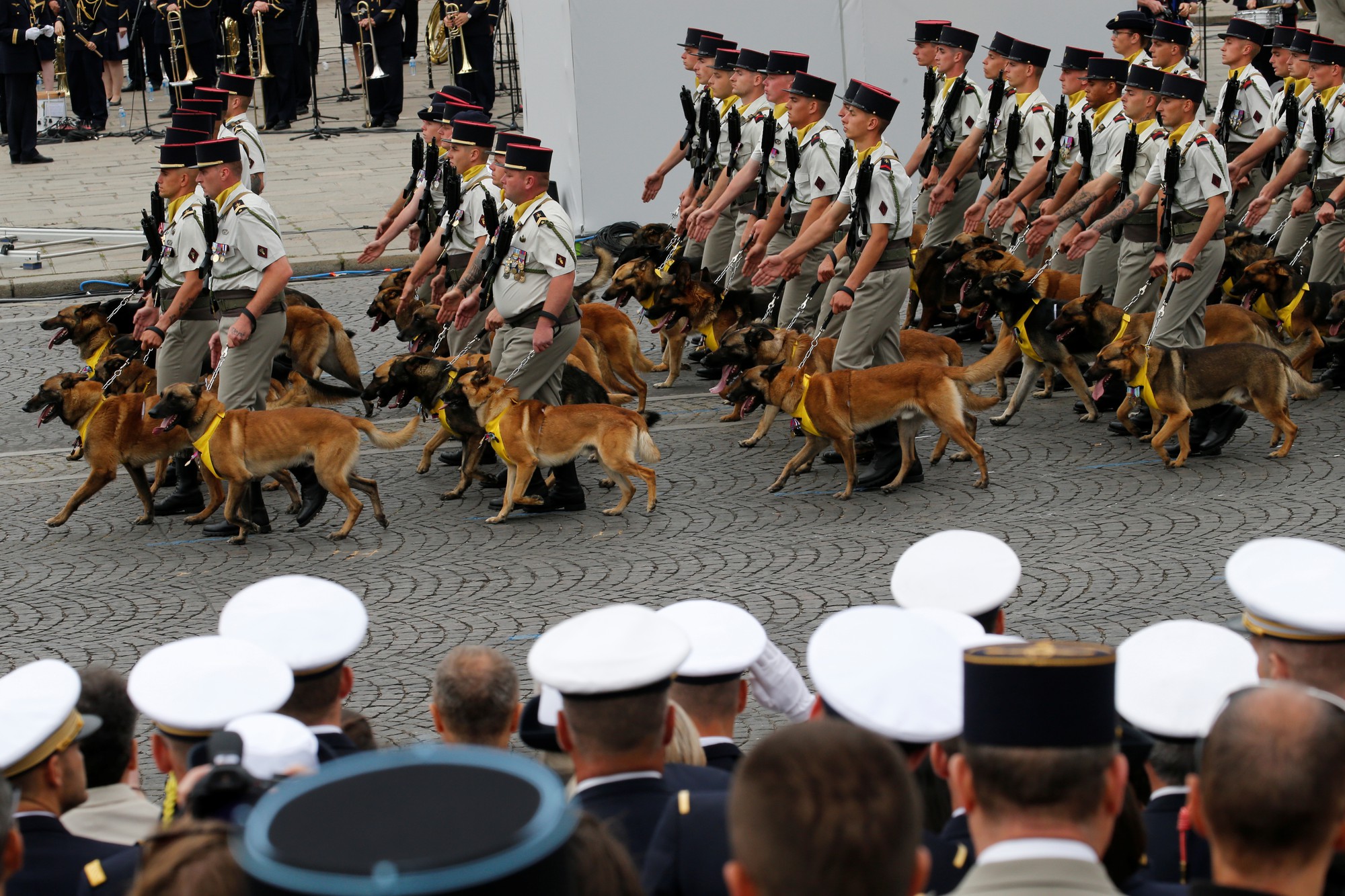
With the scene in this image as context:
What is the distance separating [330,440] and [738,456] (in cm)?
294

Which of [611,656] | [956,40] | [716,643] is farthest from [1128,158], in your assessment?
[611,656]

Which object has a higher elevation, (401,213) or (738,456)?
(401,213)

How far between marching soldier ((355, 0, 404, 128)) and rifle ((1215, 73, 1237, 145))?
14.6 meters

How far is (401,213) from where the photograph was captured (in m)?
12.7

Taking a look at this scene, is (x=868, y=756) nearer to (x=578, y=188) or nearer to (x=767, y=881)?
(x=767, y=881)

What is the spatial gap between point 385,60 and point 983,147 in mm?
13934

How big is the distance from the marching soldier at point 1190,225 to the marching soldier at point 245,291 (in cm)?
582

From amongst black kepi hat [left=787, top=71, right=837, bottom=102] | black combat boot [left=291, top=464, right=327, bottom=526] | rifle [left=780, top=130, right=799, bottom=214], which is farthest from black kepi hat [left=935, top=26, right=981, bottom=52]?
black combat boot [left=291, top=464, right=327, bottom=526]

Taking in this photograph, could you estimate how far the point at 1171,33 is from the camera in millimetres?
12883

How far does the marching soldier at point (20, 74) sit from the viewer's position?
22359 mm

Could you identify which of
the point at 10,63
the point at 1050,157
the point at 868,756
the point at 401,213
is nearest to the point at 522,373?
the point at 401,213

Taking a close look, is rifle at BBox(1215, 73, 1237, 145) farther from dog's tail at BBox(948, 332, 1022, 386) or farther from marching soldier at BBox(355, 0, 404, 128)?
marching soldier at BBox(355, 0, 404, 128)

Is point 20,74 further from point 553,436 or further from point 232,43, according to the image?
point 553,436

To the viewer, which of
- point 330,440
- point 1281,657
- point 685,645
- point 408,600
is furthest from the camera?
point 330,440
